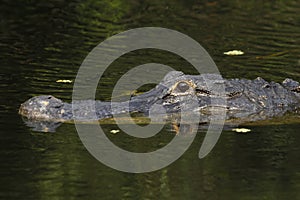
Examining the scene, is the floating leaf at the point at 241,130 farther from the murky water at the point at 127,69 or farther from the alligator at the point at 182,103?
the alligator at the point at 182,103

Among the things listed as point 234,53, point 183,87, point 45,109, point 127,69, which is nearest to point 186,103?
point 183,87

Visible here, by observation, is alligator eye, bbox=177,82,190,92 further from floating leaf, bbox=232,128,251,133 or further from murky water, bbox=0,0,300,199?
floating leaf, bbox=232,128,251,133

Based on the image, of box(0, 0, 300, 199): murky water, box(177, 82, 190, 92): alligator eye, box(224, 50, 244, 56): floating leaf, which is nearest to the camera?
box(0, 0, 300, 199): murky water

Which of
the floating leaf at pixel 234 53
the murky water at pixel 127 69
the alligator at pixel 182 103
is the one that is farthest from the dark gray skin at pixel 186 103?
the floating leaf at pixel 234 53

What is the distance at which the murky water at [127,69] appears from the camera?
632 cm

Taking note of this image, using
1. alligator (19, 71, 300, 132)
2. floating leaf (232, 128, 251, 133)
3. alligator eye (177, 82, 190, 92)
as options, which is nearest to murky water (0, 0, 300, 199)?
floating leaf (232, 128, 251, 133)

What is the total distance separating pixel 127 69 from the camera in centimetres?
1082

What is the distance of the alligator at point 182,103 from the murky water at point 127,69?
0.21 metres

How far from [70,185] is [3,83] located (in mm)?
A: 3741

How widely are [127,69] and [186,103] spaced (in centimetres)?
274

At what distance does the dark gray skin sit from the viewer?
7.93m

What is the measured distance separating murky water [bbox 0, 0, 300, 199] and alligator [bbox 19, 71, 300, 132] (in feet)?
0.68

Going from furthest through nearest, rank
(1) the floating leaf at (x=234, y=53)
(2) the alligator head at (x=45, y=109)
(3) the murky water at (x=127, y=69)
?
(1) the floating leaf at (x=234, y=53), (2) the alligator head at (x=45, y=109), (3) the murky water at (x=127, y=69)

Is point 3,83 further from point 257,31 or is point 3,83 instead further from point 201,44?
point 257,31
